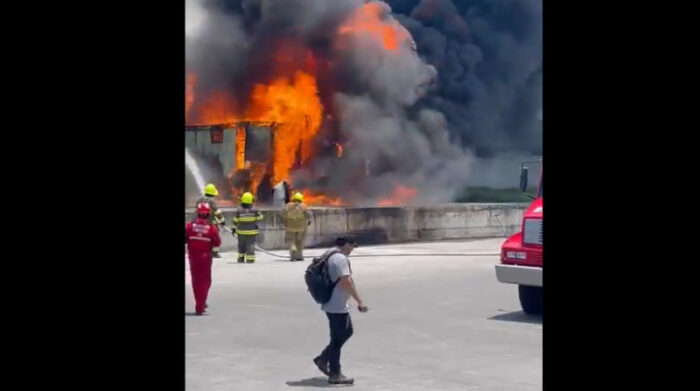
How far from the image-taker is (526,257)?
11.7 m

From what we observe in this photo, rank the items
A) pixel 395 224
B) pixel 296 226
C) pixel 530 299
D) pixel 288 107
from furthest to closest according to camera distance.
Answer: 1. pixel 288 107
2. pixel 395 224
3. pixel 296 226
4. pixel 530 299

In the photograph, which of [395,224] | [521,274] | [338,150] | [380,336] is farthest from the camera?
[338,150]

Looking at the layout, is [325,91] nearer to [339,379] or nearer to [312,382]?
[312,382]

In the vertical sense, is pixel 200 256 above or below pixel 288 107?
below

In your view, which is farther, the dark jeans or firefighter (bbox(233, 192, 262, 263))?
firefighter (bbox(233, 192, 262, 263))

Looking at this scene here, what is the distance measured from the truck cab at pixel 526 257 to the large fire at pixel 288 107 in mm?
23084

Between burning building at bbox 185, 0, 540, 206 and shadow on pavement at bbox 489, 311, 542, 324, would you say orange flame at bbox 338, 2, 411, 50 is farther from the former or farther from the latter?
shadow on pavement at bbox 489, 311, 542, 324

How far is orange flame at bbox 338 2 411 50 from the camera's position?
4112 centimetres

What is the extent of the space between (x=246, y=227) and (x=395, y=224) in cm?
752

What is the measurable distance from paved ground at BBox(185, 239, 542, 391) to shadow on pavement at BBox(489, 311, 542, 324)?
0.01 m

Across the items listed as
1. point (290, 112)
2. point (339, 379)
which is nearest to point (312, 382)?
point (339, 379)

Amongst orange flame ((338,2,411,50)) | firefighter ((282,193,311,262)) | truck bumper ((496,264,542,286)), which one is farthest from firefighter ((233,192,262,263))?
orange flame ((338,2,411,50))
